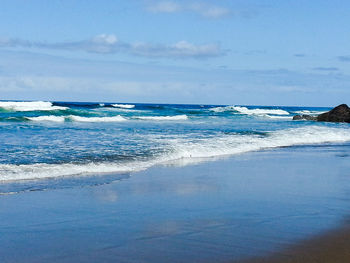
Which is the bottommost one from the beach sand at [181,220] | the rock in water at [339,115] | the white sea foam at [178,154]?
A: the beach sand at [181,220]

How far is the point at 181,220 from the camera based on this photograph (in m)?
5.62

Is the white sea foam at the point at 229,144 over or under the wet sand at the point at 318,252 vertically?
over

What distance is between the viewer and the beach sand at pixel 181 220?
443 cm

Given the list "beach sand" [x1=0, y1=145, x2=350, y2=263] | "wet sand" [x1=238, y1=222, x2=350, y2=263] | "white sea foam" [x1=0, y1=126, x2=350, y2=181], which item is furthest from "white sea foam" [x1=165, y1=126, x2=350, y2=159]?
"wet sand" [x1=238, y1=222, x2=350, y2=263]

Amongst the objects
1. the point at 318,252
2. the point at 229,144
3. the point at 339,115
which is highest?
the point at 339,115

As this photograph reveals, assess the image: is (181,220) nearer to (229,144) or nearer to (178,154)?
(178,154)

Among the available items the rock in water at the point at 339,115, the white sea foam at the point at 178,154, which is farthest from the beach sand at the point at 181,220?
the rock in water at the point at 339,115

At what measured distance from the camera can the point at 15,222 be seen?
5.46m

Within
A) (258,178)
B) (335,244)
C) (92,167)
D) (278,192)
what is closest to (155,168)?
(92,167)

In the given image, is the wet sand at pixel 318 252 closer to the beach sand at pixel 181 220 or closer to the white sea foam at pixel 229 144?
the beach sand at pixel 181 220

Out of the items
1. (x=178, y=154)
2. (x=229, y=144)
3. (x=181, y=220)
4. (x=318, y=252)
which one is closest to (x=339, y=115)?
(x=229, y=144)

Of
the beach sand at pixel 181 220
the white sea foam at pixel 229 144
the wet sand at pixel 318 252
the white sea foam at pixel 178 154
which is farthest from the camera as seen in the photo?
the white sea foam at pixel 229 144

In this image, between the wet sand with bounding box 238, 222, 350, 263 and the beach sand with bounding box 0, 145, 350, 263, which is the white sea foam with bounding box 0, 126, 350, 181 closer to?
the beach sand with bounding box 0, 145, 350, 263

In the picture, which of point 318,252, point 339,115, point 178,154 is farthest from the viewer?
point 339,115
